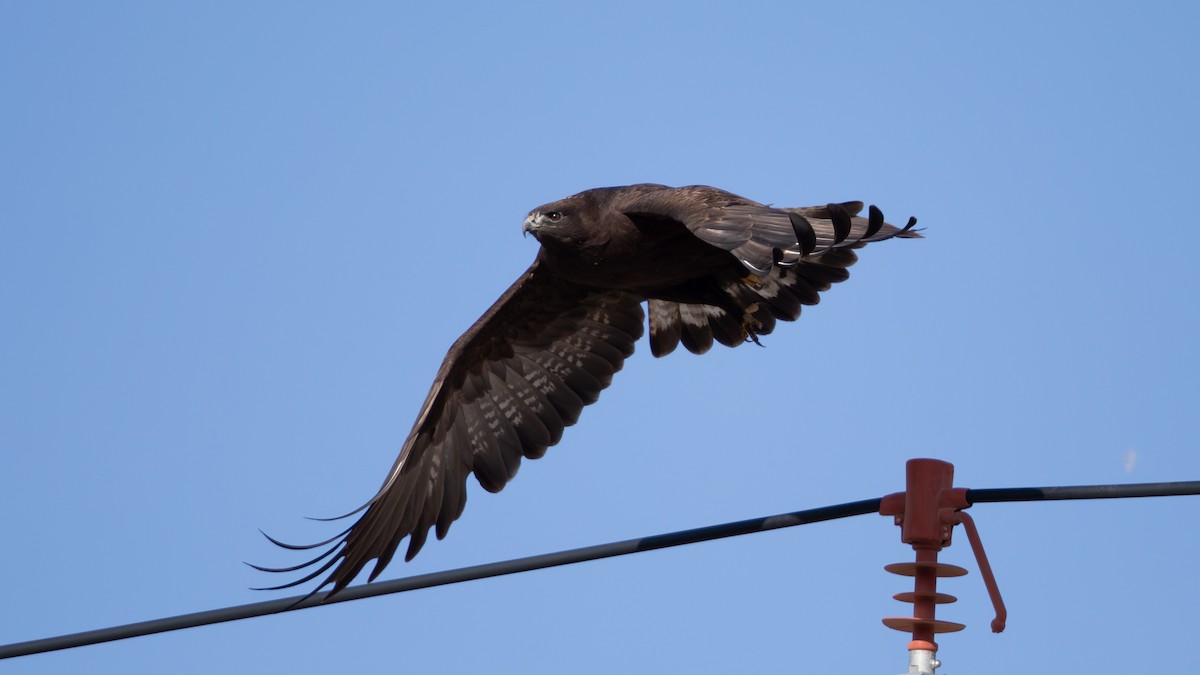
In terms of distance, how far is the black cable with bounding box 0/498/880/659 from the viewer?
5.92 m

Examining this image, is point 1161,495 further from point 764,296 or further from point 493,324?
point 493,324

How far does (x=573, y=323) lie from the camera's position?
10492 millimetres

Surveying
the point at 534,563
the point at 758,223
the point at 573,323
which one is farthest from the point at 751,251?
the point at 573,323

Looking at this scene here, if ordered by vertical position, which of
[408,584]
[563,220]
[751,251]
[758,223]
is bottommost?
[408,584]

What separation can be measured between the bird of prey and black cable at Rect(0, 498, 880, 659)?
1.53 m

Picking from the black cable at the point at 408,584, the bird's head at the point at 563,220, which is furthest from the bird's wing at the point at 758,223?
the black cable at the point at 408,584

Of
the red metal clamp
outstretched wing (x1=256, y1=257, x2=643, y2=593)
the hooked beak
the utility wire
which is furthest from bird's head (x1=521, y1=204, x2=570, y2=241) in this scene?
the red metal clamp

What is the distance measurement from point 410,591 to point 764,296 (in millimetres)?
3867

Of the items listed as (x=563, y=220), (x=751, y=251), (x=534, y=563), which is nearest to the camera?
(x=534, y=563)

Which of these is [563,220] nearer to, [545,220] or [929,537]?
[545,220]

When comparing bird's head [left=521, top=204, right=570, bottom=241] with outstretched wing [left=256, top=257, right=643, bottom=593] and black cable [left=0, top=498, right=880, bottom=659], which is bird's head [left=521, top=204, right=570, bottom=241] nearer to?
outstretched wing [left=256, top=257, right=643, bottom=593]

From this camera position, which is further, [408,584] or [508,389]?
[508,389]

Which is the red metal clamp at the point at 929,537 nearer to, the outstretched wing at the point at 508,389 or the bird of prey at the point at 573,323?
the bird of prey at the point at 573,323

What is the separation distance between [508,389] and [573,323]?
2.00 ft
